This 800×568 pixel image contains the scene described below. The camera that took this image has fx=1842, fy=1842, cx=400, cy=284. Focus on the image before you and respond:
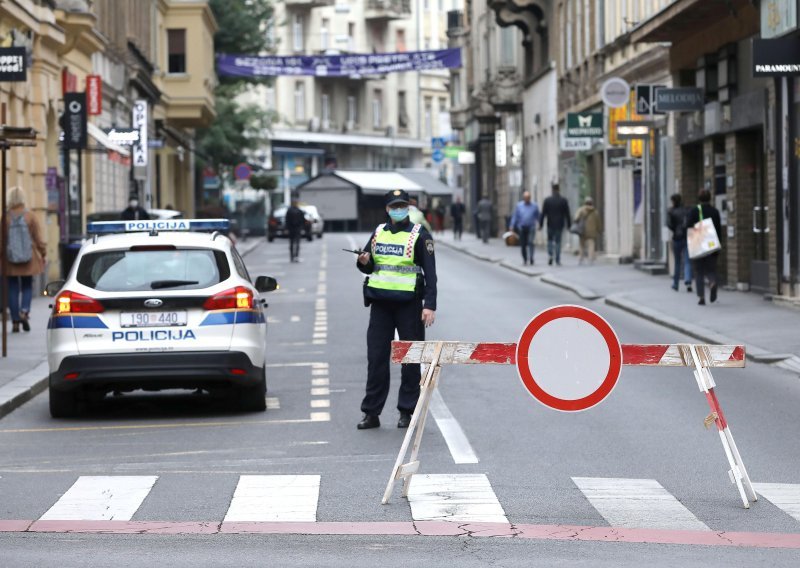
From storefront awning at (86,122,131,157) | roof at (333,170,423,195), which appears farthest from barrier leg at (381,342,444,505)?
roof at (333,170,423,195)

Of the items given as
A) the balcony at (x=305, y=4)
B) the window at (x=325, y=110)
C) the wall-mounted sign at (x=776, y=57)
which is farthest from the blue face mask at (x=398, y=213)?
the window at (x=325, y=110)

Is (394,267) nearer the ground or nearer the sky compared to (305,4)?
nearer the ground

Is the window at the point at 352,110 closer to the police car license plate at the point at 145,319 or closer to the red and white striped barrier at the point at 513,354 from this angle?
the police car license plate at the point at 145,319

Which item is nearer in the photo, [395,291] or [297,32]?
[395,291]

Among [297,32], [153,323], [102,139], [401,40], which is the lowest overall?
[153,323]

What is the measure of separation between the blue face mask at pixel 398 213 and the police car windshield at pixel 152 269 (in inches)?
75.1

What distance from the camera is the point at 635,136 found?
114ft

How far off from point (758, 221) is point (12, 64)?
1255cm

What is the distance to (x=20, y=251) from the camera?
22.9 meters

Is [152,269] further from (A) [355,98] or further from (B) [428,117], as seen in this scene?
(B) [428,117]

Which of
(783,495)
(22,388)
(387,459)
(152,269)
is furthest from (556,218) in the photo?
(783,495)

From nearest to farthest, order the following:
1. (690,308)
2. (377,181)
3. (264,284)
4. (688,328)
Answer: (264,284), (688,328), (690,308), (377,181)

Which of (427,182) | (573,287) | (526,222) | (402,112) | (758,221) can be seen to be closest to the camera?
(758,221)

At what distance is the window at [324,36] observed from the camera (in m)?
102
